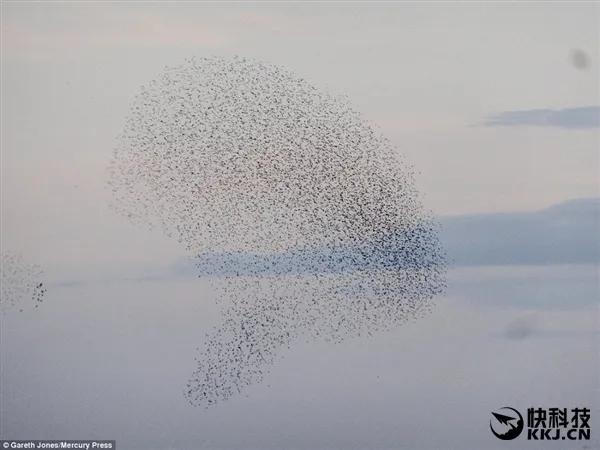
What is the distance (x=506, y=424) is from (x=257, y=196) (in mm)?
1672

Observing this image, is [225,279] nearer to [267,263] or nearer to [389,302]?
[267,263]

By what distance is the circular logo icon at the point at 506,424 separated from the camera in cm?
447

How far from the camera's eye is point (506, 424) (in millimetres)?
4477

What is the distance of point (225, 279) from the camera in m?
4.48

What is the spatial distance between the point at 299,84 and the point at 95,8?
3.58 feet

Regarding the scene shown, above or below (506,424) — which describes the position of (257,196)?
above

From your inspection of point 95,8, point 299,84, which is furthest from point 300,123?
point 95,8

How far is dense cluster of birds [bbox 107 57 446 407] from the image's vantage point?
4473mm

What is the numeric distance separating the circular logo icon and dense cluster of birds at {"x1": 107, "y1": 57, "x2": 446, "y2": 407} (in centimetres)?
64

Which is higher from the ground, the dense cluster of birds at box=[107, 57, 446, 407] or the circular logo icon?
the dense cluster of birds at box=[107, 57, 446, 407]

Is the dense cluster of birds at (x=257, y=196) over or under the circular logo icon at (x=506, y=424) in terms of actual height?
over

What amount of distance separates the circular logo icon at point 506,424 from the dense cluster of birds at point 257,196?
64 centimetres

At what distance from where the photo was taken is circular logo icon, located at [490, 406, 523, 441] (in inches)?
176

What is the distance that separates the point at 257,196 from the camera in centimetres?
452
